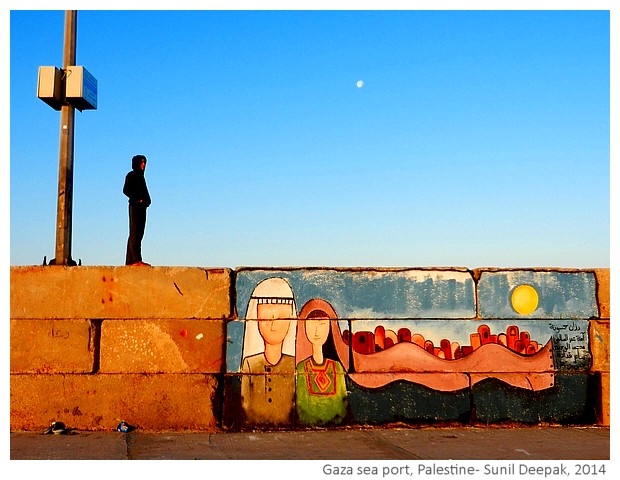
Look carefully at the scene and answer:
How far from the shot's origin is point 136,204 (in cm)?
765

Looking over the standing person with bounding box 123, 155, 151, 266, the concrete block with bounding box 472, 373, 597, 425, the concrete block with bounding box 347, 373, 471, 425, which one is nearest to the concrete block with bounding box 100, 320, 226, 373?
the standing person with bounding box 123, 155, 151, 266

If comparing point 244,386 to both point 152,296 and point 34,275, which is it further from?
point 34,275

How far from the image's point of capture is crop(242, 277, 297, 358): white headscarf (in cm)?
707

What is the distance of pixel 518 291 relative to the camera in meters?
7.36

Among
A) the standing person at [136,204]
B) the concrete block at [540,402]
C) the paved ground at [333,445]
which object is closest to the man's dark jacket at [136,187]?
the standing person at [136,204]

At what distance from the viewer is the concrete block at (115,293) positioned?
6.98m

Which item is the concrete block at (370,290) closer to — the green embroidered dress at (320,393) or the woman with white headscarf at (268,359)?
the woman with white headscarf at (268,359)

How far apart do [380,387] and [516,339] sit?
5.04ft

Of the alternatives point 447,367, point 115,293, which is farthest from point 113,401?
point 447,367

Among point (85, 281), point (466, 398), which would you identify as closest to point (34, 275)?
point (85, 281)

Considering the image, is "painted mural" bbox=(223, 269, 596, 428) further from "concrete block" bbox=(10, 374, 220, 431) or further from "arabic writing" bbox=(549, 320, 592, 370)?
"concrete block" bbox=(10, 374, 220, 431)

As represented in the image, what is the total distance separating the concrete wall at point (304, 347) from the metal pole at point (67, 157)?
25.9 inches

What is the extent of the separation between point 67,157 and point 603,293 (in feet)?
19.6
